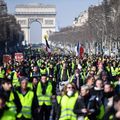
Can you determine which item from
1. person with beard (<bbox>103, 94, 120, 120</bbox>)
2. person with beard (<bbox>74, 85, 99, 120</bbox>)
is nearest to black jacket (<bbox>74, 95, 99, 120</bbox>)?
person with beard (<bbox>74, 85, 99, 120</bbox>)

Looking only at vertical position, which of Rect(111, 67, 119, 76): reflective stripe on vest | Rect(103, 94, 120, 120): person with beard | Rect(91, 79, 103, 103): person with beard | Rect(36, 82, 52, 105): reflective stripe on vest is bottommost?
Rect(111, 67, 119, 76): reflective stripe on vest

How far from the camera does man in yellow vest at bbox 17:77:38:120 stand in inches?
488

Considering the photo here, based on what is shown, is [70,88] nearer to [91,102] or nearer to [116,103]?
[91,102]

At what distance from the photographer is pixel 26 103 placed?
1238 centimetres

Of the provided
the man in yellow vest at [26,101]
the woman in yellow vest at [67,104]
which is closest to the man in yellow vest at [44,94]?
the man in yellow vest at [26,101]

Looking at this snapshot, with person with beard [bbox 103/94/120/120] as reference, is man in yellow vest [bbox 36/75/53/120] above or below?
below

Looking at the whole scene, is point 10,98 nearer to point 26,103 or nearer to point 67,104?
point 26,103

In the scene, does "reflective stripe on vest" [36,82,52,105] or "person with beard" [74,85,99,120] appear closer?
"person with beard" [74,85,99,120]

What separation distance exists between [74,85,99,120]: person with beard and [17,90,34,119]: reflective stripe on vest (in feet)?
3.45

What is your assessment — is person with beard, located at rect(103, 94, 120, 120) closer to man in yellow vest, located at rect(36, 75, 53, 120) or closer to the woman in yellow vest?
the woman in yellow vest

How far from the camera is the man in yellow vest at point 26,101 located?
1239 centimetres

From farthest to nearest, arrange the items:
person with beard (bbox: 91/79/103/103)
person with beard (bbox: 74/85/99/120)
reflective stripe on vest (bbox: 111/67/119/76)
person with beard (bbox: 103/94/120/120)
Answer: reflective stripe on vest (bbox: 111/67/119/76)
person with beard (bbox: 91/79/103/103)
person with beard (bbox: 74/85/99/120)
person with beard (bbox: 103/94/120/120)

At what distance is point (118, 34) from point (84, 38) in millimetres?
42045

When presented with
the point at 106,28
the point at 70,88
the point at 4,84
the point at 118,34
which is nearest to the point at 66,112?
the point at 70,88
